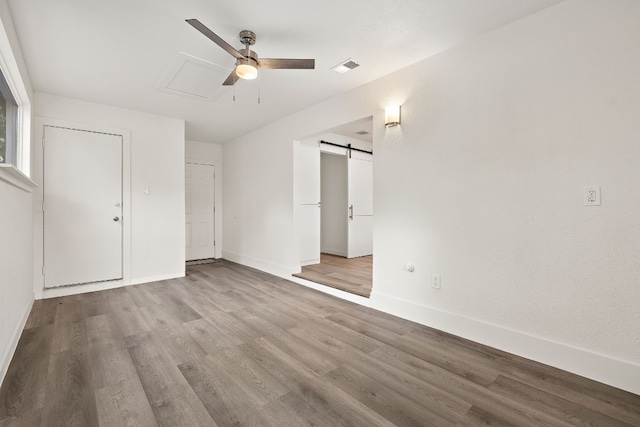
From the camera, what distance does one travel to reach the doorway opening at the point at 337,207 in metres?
4.66

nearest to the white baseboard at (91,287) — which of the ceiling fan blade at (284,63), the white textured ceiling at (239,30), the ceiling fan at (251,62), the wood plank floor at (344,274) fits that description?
the wood plank floor at (344,274)

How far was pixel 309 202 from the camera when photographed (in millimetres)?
5199

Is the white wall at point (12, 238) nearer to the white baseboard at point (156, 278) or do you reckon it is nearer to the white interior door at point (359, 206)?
the white baseboard at point (156, 278)

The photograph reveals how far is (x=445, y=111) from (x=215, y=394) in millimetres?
2875

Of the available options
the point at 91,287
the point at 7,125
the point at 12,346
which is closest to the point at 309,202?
the point at 91,287

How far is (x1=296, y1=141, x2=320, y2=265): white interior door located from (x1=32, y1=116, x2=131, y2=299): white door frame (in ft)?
8.63

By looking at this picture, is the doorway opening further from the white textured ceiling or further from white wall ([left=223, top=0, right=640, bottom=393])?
the white textured ceiling

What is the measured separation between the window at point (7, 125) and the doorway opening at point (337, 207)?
3166 millimetres

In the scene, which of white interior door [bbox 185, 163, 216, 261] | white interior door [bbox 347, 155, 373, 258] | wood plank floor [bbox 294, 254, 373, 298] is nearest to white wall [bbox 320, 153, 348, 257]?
white interior door [bbox 347, 155, 373, 258]

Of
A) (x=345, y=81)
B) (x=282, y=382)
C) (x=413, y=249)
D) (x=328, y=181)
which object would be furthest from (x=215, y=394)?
(x=328, y=181)

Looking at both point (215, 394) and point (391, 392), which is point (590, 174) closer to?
point (391, 392)

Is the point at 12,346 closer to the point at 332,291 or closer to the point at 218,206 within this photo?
the point at 332,291

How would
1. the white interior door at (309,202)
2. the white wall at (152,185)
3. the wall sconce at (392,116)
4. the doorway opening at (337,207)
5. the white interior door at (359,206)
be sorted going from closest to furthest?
1. the wall sconce at (392,116)
2. the white wall at (152,185)
3. the doorway opening at (337,207)
4. the white interior door at (309,202)
5. the white interior door at (359,206)

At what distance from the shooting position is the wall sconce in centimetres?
296
